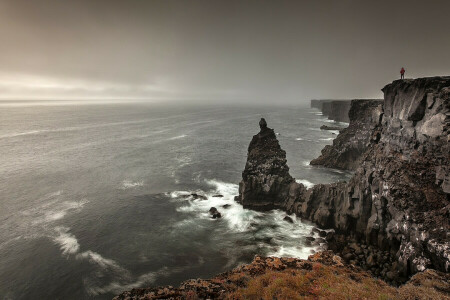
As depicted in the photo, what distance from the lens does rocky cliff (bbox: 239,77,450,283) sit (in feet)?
84.6

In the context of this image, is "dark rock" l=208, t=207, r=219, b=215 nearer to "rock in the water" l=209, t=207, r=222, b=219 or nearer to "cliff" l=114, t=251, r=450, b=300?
"rock in the water" l=209, t=207, r=222, b=219

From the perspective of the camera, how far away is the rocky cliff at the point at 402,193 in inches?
1015

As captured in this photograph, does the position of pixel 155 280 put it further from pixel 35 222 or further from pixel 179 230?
pixel 35 222

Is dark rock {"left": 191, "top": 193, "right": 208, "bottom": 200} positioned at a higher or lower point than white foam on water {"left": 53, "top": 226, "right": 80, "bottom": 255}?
higher

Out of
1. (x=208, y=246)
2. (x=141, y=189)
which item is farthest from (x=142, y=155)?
(x=208, y=246)

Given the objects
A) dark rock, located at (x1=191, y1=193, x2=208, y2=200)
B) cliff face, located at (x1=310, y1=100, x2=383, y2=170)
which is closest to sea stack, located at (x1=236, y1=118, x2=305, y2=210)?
dark rock, located at (x1=191, y1=193, x2=208, y2=200)

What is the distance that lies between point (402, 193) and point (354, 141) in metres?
46.8

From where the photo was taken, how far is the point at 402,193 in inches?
1182

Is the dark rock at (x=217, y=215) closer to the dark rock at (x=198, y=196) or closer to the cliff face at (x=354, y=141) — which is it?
the dark rock at (x=198, y=196)

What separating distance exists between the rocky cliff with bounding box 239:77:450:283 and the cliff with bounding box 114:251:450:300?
13.3 feet

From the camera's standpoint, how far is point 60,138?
12381 cm

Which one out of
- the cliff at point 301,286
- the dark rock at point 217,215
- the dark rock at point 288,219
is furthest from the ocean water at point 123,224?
the cliff at point 301,286

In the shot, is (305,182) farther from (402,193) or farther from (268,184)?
(402,193)

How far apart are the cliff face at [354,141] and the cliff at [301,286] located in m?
50.9
